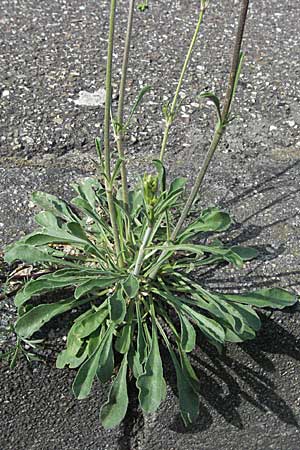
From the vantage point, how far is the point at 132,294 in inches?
64.1

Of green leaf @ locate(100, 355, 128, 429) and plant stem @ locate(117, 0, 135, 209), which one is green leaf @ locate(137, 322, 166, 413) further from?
plant stem @ locate(117, 0, 135, 209)

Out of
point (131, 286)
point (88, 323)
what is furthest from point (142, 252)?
point (88, 323)

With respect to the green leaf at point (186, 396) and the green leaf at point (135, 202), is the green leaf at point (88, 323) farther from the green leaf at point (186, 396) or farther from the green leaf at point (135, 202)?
the green leaf at point (135, 202)

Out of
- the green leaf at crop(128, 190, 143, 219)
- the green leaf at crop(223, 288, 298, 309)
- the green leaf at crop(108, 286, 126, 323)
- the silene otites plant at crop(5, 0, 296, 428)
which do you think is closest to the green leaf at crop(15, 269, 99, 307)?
the silene otites plant at crop(5, 0, 296, 428)

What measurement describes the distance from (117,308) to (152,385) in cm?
19

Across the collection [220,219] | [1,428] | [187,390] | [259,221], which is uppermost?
[220,219]

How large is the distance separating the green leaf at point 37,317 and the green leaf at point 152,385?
235mm

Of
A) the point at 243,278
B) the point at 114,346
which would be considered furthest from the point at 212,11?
the point at 114,346

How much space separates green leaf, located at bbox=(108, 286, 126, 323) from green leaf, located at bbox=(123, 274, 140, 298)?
36 millimetres

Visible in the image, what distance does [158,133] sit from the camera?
235 cm

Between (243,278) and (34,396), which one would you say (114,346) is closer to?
(34,396)

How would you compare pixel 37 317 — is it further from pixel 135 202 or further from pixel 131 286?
pixel 135 202

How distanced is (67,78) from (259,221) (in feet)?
2.81

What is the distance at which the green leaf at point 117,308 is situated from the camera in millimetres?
1632
